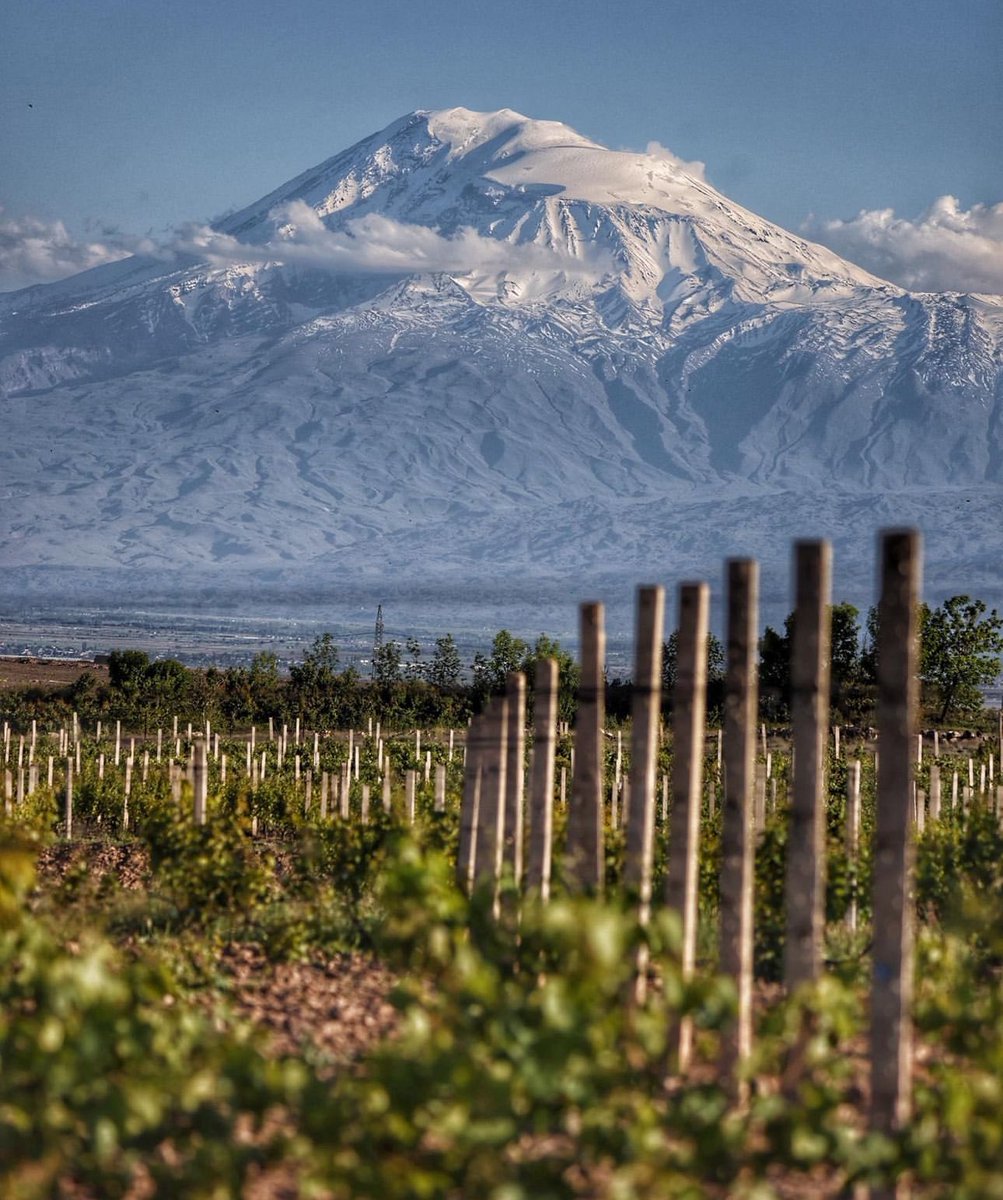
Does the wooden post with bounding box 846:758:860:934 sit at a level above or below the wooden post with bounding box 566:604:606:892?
below

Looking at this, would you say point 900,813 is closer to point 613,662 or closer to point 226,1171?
point 226,1171

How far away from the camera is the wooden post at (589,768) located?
9.95 m

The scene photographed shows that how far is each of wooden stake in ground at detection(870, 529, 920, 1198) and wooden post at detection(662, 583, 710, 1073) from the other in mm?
1369

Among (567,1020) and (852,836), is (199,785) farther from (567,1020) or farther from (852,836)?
(567,1020)

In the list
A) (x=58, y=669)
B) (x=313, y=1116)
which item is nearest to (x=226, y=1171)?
(x=313, y=1116)

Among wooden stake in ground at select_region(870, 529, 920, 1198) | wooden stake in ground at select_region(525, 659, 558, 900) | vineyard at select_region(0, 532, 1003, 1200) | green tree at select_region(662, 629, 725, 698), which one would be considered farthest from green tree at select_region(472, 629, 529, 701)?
wooden stake in ground at select_region(870, 529, 920, 1198)

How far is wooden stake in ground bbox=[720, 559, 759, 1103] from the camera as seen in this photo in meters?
8.09

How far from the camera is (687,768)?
28.7 feet

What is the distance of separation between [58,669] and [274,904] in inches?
2691

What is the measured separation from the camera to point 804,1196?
680 cm

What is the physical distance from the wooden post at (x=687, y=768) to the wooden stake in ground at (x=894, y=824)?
1.37 meters

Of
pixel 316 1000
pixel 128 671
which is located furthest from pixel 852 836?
pixel 128 671

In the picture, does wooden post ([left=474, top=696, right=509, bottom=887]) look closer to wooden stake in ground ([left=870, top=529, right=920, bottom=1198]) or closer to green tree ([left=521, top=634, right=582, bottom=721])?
wooden stake in ground ([left=870, top=529, right=920, bottom=1198])

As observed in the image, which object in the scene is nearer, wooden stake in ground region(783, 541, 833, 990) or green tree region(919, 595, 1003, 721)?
wooden stake in ground region(783, 541, 833, 990)
